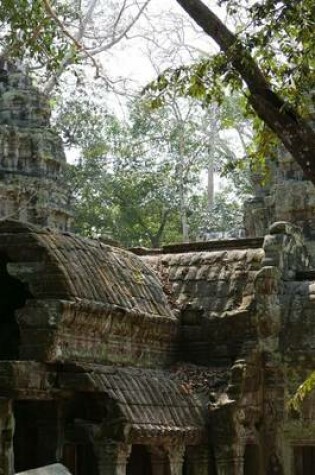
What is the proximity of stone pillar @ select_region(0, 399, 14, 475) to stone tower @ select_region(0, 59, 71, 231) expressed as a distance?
18703mm

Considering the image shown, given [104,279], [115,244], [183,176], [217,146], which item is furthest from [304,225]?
[217,146]

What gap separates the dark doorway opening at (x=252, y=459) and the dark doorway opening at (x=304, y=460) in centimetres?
62

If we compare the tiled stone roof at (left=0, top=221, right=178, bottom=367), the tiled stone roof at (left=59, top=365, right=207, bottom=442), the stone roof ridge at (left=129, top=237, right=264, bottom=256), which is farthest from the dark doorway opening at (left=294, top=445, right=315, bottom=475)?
the stone roof ridge at (left=129, top=237, right=264, bottom=256)

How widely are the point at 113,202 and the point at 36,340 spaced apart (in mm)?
28946

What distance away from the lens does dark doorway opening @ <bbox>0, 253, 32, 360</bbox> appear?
20.0 meters

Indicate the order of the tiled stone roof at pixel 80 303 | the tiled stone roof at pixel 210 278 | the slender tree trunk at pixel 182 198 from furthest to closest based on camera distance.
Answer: the slender tree trunk at pixel 182 198
the tiled stone roof at pixel 210 278
the tiled stone roof at pixel 80 303

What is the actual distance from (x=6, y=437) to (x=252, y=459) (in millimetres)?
5591

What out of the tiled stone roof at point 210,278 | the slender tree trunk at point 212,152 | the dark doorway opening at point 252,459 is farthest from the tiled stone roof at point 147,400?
the slender tree trunk at point 212,152

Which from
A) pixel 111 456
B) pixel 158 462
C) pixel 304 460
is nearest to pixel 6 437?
pixel 111 456

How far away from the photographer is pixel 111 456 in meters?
17.0

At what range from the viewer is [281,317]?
805 inches

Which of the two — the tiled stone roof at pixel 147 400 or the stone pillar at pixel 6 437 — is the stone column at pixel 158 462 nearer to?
the tiled stone roof at pixel 147 400

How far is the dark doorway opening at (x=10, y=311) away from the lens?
20.0 metres

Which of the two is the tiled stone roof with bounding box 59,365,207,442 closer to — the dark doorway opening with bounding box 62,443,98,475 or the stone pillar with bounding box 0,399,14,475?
the stone pillar with bounding box 0,399,14,475
